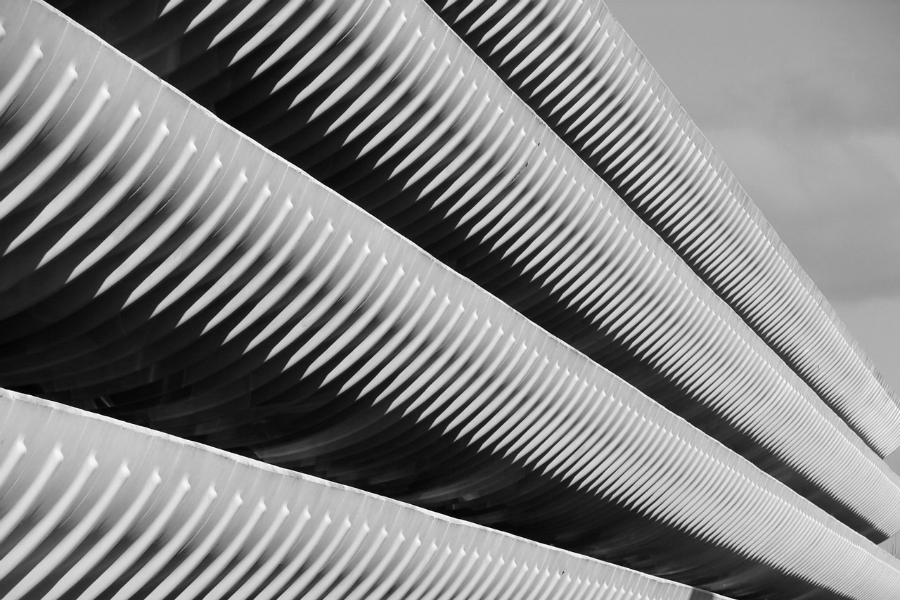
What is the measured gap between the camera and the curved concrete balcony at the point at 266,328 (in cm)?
564

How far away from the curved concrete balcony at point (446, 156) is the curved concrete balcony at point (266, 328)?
1570 mm

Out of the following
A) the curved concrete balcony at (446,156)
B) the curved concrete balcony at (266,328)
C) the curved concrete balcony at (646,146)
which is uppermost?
the curved concrete balcony at (646,146)

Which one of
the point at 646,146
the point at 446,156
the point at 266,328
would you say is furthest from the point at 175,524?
the point at 646,146

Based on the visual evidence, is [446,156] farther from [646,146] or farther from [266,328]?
[646,146]

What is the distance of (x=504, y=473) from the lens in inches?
494

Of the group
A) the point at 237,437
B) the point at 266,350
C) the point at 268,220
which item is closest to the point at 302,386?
the point at 266,350

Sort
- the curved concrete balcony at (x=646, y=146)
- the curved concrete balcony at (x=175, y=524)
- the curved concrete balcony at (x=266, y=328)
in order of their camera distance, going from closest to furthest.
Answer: the curved concrete balcony at (x=175, y=524)
the curved concrete balcony at (x=266, y=328)
the curved concrete balcony at (x=646, y=146)

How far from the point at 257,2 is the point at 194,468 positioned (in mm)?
3828

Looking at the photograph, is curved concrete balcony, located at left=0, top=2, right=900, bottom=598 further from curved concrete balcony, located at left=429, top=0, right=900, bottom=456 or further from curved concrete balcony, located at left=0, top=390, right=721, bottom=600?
curved concrete balcony, located at left=429, top=0, right=900, bottom=456

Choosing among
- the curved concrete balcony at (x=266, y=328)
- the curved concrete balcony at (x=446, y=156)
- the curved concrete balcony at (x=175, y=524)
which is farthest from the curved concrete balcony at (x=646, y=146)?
the curved concrete balcony at (x=175, y=524)

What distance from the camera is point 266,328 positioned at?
26.4ft

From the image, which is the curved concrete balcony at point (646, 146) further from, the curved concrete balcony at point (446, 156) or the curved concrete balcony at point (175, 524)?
the curved concrete balcony at point (175, 524)

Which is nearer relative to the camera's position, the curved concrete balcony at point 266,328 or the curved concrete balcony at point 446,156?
the curved concrete balcony at point 266,328

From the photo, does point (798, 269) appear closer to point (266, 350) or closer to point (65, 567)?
point (266, 350)
